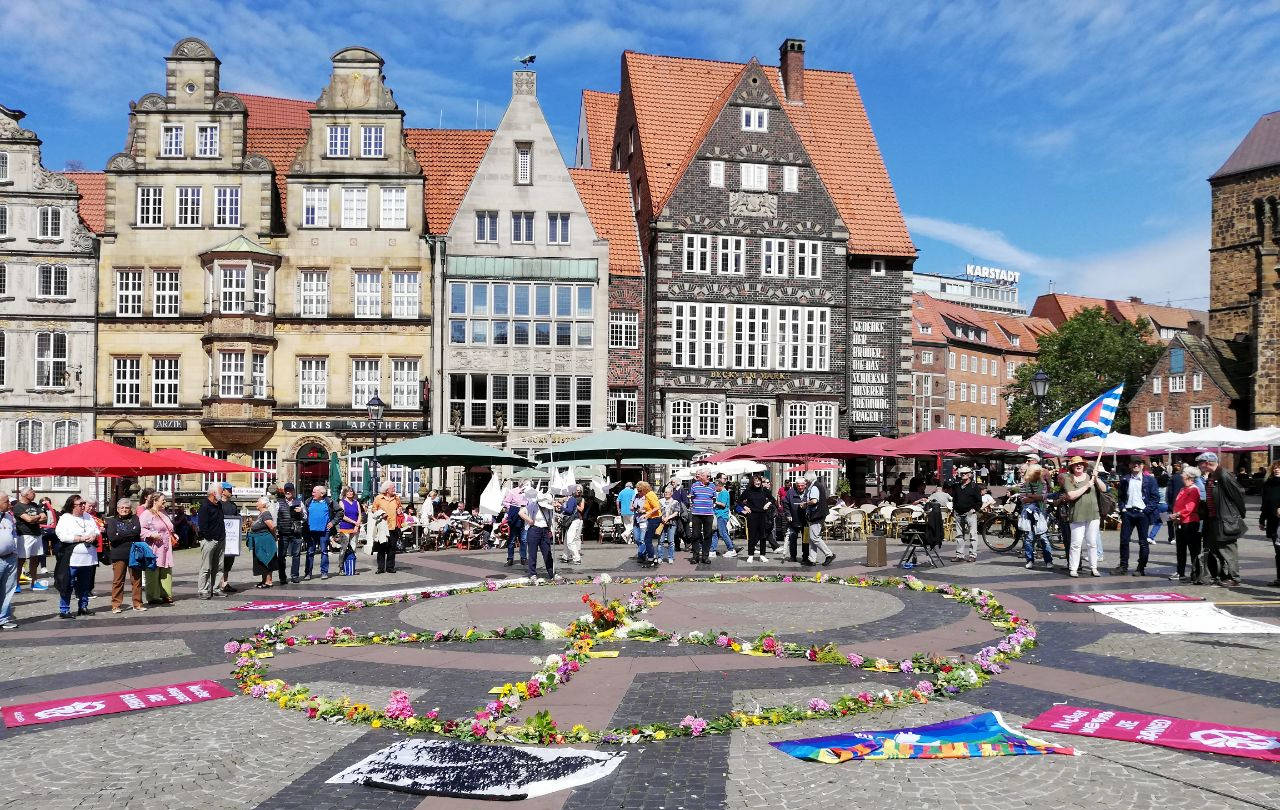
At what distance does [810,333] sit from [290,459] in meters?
21.5

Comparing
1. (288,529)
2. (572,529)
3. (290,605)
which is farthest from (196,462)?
(290,605)

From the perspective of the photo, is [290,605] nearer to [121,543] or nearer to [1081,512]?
[121,543]

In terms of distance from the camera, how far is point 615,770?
7.27m

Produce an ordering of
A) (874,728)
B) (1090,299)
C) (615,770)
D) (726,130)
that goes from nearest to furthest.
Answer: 1. (615,770)
2. (874,728)
3. (726,130)
4. (1090,299)

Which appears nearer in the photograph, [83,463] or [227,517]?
[227,517]

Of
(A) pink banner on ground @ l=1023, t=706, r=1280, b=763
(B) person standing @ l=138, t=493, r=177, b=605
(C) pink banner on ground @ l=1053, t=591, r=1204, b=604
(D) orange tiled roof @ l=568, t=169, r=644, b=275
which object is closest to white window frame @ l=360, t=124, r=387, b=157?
(D) orange tiled roof @ l=568, t=169, r=644, b=275

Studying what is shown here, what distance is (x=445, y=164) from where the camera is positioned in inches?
1757

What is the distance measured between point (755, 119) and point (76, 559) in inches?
1361

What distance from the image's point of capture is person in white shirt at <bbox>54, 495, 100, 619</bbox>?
49.0ft

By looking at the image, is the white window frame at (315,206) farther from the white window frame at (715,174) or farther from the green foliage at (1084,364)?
the green foliage at (1084,364)

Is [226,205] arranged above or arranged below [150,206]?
above

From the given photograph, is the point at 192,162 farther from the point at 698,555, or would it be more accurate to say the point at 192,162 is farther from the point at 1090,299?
the point at 1090,299

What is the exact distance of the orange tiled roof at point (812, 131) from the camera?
45344 mm

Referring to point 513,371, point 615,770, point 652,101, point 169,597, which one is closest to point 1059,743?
point 615,770
